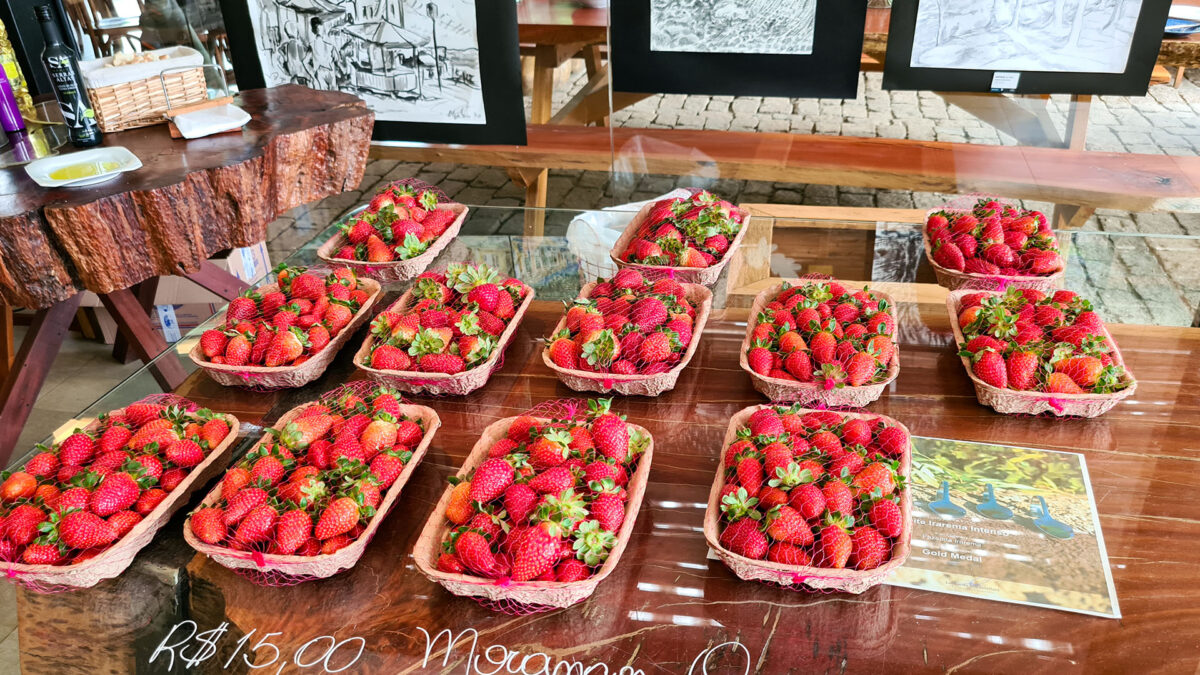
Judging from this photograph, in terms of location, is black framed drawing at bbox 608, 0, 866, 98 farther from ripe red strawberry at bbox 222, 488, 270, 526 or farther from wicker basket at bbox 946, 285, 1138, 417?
ripe red strawberry at bbox 222, 488, 270, 526

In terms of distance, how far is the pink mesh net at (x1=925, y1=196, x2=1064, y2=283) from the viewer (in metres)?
2.19

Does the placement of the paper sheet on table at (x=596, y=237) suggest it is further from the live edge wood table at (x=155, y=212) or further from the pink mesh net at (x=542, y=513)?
the live edge wood table at (x=155, y=212)

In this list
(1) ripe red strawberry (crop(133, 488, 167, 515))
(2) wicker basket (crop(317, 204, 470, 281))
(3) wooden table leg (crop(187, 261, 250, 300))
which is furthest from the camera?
(3) wooden table leg (crop(187, 261, 250, 300))

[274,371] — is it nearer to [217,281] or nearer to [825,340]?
[825,340]

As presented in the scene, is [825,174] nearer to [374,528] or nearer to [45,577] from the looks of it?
[374,528]

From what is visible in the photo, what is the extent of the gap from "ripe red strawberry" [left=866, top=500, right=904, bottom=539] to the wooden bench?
7.87 ft

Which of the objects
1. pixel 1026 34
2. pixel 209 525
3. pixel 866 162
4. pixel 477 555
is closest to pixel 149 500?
pixel 209 525

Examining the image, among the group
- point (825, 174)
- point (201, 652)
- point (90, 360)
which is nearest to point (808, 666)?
point (201, 652)

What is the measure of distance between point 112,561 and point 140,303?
2.29 metres

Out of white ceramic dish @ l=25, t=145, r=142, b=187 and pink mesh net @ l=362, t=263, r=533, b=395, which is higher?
white ceramic dish @ l=25, t=145, r=142, b=187

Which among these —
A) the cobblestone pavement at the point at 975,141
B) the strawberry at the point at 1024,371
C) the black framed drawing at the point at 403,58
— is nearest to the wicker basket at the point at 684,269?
the cobblestone pavement at the point at 975,141

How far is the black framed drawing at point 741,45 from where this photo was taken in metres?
3.16

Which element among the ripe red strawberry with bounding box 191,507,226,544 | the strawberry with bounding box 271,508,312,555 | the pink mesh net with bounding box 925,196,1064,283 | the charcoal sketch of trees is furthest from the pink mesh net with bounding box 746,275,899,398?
the charcoal sketch of trees

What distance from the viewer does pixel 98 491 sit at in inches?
60.0
